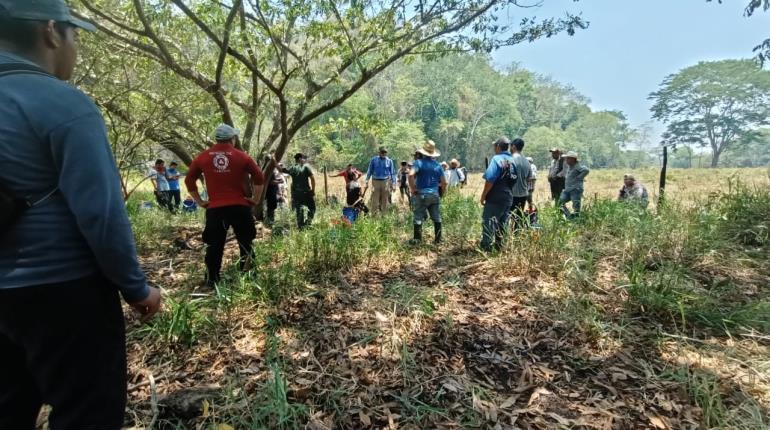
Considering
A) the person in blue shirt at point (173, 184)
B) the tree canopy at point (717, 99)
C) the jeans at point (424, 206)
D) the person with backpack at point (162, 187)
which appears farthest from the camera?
the tree canopy at point (717, 99)

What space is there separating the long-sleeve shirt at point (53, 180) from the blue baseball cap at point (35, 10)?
13cm

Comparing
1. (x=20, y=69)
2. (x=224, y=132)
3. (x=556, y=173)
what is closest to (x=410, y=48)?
(x=224, y=132)

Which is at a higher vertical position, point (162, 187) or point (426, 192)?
point (162, 187)

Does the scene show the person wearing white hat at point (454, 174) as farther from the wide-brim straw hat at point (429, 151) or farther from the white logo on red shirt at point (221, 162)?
the white logo on red shirt at point (221, 162)

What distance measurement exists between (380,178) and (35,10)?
7.93 meters

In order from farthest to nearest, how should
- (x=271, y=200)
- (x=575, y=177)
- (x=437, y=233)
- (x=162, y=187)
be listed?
(x=162, y=187)
(x=271, y=200)
(x=575, y=177)
(x=437, y=233)

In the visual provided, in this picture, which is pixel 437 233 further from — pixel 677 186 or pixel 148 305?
pixel 677 186

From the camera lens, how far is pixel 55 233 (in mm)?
1215

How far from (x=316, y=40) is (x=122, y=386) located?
6.04 m

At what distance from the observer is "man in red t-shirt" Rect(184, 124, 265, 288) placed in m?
3.84

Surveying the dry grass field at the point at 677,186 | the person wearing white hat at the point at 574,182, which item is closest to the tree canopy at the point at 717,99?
the dry grass field at the point at 677,186

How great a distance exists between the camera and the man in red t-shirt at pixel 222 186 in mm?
3836

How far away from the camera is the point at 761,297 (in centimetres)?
371

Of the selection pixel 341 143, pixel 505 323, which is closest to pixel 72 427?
pixel 505 323
